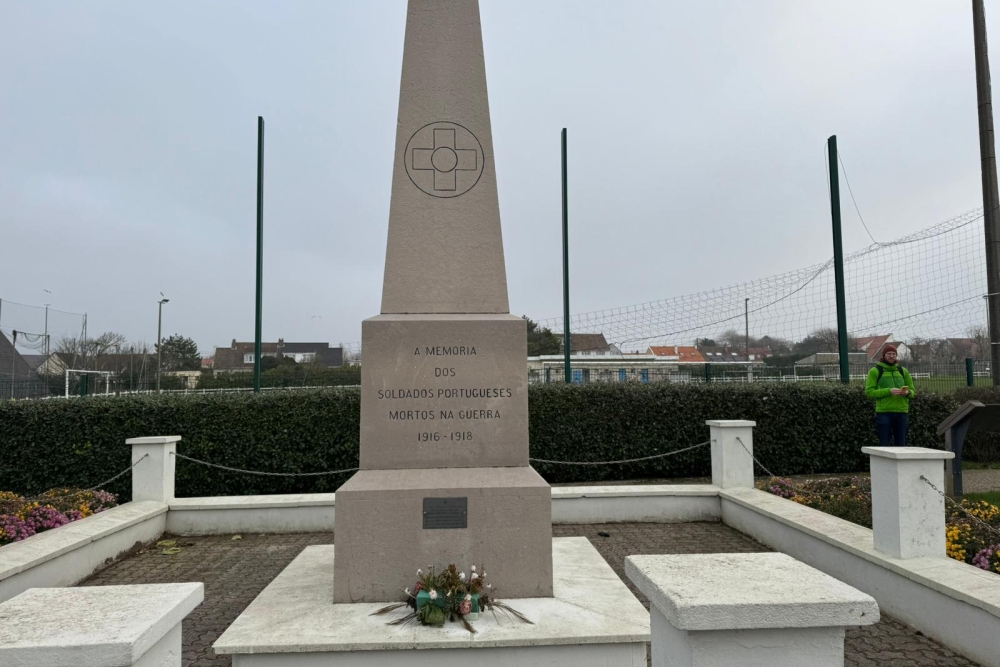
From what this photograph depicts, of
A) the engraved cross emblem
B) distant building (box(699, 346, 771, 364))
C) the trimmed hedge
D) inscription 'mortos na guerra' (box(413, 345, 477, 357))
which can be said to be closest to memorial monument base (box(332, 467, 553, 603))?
inscription 'mortos na guerra' (box(413, 345, 477, 357))

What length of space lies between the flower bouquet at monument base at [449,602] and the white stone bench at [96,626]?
1.53 meters

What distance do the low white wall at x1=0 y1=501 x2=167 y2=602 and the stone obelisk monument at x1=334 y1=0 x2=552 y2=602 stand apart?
2567 mm

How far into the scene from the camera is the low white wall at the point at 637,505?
7.20 m

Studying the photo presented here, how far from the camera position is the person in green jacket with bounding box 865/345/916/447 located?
727 centimetres

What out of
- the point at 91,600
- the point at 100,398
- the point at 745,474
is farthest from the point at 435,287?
the point at 100,398

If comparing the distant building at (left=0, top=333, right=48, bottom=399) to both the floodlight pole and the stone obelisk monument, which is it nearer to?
the stone obelisk monument

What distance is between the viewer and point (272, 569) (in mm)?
5648

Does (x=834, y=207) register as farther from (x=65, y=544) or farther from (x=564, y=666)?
(x=65, y=544)

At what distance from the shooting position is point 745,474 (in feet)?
24.5

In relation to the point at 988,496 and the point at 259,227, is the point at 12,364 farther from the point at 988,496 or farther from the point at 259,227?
the point at 988,496

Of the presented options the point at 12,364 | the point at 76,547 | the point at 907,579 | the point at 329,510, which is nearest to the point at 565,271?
the point at 329,510

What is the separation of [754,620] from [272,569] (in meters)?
4.86

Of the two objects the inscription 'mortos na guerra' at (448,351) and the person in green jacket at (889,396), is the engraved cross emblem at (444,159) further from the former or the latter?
the person in green jacket at (889,396)

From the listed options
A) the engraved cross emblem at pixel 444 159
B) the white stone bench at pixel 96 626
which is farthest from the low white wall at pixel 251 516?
the white stone bench at pixel 96 626
